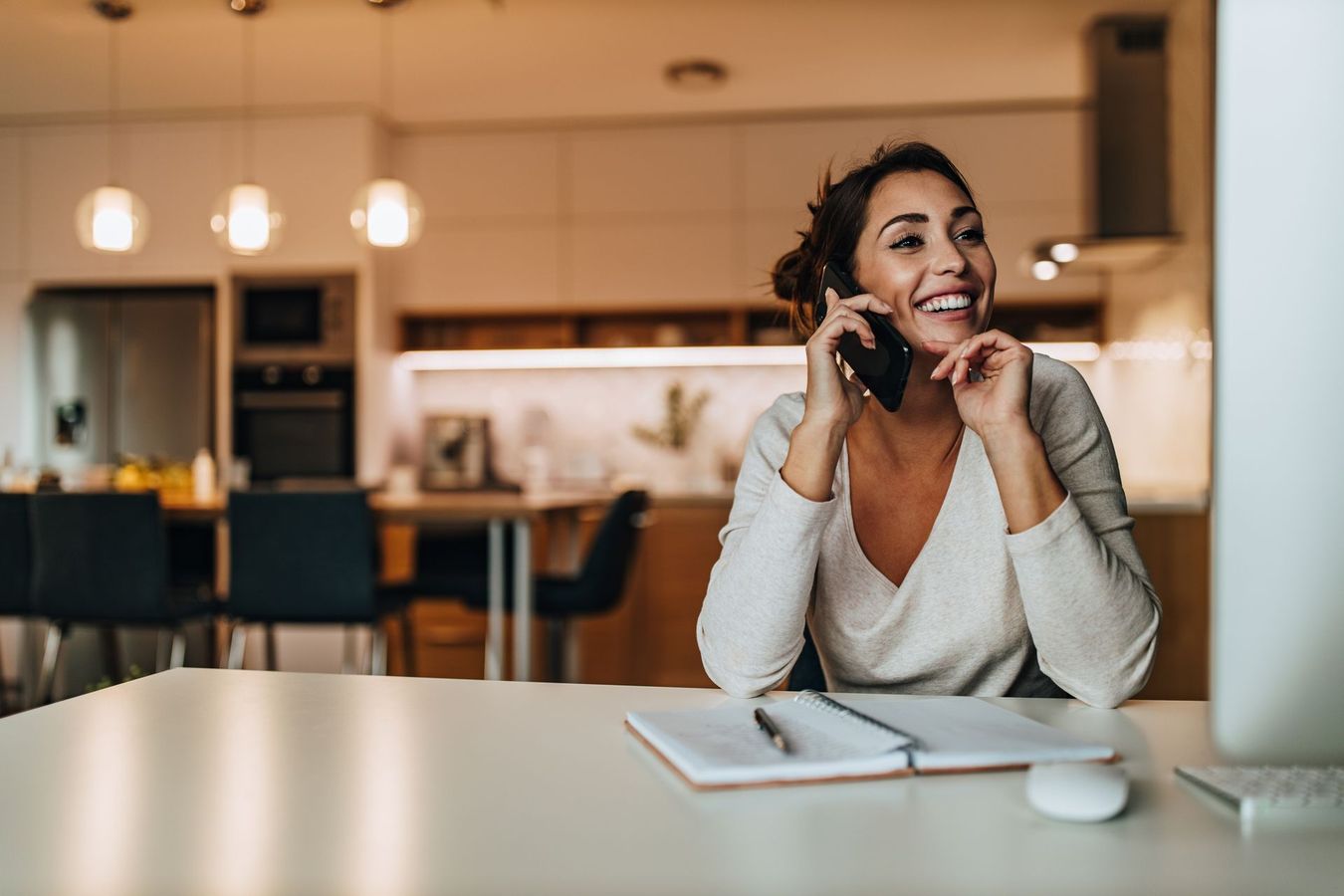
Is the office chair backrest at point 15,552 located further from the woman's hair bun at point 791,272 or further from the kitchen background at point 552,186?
the woman's hair bun at point 791,272

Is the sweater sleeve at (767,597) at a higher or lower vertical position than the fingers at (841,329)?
lower

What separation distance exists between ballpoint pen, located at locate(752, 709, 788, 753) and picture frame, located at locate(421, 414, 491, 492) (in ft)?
15.5

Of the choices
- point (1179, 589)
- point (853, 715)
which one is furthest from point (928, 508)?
point (1179, 589)

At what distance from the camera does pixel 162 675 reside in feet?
3.25

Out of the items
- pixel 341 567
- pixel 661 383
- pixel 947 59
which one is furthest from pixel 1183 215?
pixel 341 567

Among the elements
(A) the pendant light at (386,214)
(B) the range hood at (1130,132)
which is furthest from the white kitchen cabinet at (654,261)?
(A) the pendant light at (386,214)

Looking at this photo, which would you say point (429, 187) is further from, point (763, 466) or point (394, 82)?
point (763, 466)

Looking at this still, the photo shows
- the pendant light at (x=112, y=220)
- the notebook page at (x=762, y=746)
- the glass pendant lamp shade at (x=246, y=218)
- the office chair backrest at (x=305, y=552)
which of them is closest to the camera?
the notebook page at (x=762, y=746)

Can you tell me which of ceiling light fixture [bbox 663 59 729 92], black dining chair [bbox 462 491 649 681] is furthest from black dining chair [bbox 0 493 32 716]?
ceiling light fixture [bbox 663 59 729 92]

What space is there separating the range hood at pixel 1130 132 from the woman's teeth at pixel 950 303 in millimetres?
2989

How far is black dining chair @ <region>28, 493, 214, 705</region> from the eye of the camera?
3.02m

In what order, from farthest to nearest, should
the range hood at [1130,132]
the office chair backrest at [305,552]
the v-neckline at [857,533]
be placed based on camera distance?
1. the range hood at [1130,132]
2. the office chair backrest at [305,552]
3. the v-neckline at [857,533]

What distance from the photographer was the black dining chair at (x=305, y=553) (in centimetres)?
292

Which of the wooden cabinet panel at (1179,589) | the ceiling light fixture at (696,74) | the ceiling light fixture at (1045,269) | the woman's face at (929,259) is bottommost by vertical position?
the wooden cabinet panel at (1179,589)
